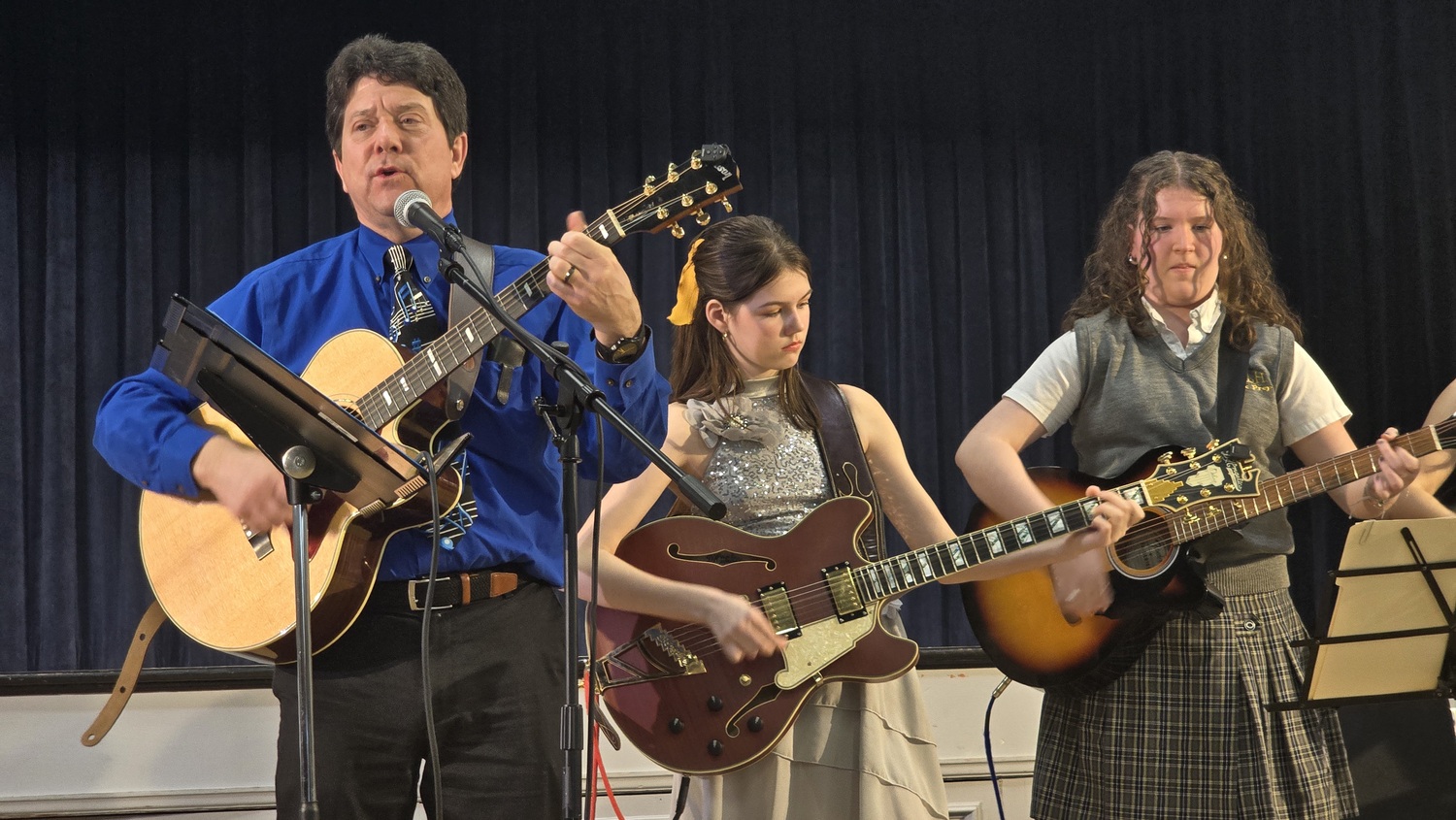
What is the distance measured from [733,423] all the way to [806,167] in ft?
10.5

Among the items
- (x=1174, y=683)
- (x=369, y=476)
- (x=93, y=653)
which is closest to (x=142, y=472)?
(x=369, y=476)

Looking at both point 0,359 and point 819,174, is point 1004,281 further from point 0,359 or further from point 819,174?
point 0,359

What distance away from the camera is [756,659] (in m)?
2.28

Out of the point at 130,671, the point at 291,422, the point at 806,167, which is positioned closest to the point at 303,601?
the point at 291,422

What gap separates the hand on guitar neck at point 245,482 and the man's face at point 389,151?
48cm

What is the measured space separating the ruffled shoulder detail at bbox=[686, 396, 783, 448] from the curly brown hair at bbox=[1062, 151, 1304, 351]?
772 millimetres

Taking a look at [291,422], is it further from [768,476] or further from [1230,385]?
[1230,385]

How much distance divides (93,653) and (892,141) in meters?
3.88

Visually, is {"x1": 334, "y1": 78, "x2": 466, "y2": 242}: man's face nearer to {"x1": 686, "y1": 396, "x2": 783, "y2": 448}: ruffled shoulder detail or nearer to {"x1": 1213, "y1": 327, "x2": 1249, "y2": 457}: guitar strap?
{"x1": 686, "y1": 396, "x2": 783, "y2": 448}: ruffled shoulder detail

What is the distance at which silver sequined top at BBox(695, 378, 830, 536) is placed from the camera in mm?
2402

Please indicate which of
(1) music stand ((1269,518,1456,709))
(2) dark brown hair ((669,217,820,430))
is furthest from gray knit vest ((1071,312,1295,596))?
(2) dark brown hair ((669,217,820,430))

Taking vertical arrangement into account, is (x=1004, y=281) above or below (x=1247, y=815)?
above

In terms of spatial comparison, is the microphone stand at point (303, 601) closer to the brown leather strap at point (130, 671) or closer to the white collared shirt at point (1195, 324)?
the brown leather strap at point (130, 671)

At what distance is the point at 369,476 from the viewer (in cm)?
167
